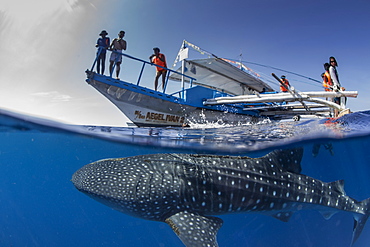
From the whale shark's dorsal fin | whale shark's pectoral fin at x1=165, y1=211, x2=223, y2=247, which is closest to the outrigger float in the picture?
the whale shark's dorsal fin

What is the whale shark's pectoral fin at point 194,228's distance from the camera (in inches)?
110

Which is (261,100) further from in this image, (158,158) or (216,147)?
(158,158)

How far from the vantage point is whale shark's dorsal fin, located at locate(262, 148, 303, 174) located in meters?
4.27

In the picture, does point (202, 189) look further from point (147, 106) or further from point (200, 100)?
point (200, 100)

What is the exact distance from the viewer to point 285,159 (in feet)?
14.1

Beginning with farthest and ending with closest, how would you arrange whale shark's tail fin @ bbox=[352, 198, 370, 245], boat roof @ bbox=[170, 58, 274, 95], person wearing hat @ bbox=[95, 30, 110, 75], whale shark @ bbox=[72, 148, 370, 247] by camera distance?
boat roof @ bbox=[170, 58, 274, 95] < person wearing hat @ bbox=[95, 30, 110, 75] < whale shark's tail fin @ bbox=[352, 198, 370, 245] < whale shark @ bbox=[72, 148, 370, 247]

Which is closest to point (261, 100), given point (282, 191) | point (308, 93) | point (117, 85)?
point (308, 93)

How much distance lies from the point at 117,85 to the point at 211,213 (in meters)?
8.24

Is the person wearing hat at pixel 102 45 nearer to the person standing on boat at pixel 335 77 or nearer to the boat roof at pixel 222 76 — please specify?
the boat roof at pixel 222 76

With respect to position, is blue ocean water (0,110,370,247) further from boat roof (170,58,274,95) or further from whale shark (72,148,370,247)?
boat roof (170,58,274,95)

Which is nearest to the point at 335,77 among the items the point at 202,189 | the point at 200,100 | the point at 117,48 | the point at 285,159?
the point at 200,100

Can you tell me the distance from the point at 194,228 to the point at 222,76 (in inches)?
669

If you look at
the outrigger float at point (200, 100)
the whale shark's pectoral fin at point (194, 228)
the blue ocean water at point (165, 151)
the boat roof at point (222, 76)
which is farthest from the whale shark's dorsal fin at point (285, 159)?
the boat roof at point (222, 76)

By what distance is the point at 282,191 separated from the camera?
4.13 meters
